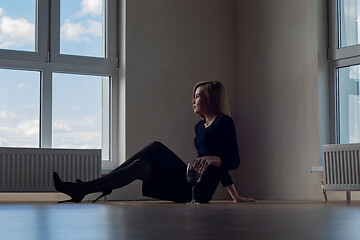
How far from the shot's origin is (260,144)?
620 cm

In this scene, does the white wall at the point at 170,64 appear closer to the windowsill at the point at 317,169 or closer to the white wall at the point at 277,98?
the white wall at the point at 277,98

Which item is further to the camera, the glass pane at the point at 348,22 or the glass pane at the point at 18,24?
the glass pane at the point at 18,24

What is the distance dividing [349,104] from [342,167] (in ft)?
3.25

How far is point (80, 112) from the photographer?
603 cm

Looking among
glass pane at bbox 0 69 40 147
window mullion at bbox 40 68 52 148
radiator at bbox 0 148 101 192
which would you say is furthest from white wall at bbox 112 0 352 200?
glass pane at bbox 0 69 40 147

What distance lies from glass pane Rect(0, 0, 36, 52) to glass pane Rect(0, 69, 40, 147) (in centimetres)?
27

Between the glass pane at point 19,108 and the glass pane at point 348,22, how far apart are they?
113 inches

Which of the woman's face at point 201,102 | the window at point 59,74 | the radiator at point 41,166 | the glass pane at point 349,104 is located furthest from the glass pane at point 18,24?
the glass pane at point 349,104

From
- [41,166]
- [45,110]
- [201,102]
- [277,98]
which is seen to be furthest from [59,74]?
[201,102]

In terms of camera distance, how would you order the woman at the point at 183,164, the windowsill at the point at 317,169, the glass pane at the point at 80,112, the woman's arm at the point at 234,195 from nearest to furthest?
the woman at the point at 183,164 → the woman's arm at the point at 234,195 → the windowsill at the point at 317,169 → the glass pane at the point at 80,112

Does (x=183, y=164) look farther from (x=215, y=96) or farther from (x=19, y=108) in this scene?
(x=19, y=108)

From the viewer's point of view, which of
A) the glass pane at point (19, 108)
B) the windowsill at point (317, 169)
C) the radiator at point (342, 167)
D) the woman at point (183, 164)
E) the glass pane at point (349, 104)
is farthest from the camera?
the glass pane at point (19, 108)

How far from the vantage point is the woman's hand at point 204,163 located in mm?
3510

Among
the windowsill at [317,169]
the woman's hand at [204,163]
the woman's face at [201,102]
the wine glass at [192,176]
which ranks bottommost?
the windowsill at [317,169]
